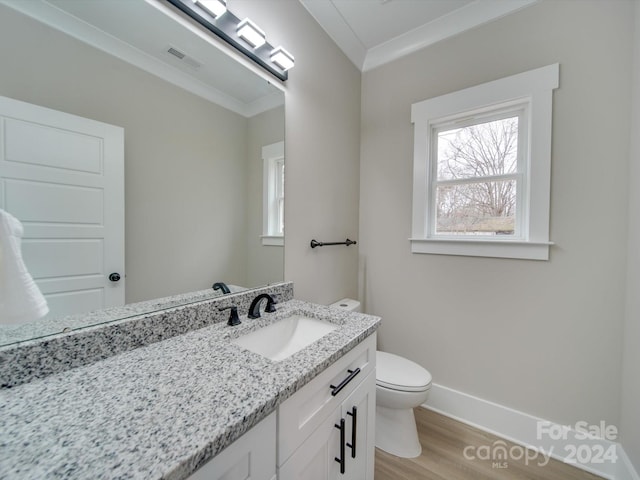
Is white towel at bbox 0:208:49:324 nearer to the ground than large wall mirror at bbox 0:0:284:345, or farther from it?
nearer to the ground

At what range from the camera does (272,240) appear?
143 cm

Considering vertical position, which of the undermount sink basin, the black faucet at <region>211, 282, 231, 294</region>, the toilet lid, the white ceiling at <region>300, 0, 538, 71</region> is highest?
the white ceiling at <region>300, 0, 538, 71</region>

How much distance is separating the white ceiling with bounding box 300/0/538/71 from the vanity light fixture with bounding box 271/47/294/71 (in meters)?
0.54

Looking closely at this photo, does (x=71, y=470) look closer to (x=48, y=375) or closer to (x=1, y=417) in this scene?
(x=1, y=417)

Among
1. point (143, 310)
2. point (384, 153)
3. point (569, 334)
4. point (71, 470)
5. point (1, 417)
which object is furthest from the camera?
point (384, 153)

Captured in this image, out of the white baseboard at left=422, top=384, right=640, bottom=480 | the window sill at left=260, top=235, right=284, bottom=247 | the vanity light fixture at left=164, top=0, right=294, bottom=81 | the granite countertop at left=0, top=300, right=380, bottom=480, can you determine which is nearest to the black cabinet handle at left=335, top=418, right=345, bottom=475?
the granite countertop at left=0, top=300, right=380, bottom=480

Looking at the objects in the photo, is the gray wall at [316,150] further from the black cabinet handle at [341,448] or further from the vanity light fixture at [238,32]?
the black cabinet handle at [341,448]

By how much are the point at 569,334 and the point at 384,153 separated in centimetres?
163

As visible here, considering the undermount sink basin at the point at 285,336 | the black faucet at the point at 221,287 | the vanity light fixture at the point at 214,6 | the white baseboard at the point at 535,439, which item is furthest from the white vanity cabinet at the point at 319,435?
the vanity light fixture at the point at 214,6

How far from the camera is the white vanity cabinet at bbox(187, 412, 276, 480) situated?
50cm

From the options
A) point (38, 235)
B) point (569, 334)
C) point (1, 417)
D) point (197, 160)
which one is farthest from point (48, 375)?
point (569, 334)

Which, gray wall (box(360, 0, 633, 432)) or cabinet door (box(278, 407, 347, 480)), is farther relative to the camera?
gray wall (box(360, 0, 633, 432))

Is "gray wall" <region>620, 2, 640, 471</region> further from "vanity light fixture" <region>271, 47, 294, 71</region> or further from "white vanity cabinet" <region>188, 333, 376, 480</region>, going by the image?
"vanity light fixture" <region>271, 47, 294, 71</region>

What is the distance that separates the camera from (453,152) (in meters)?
1.84
